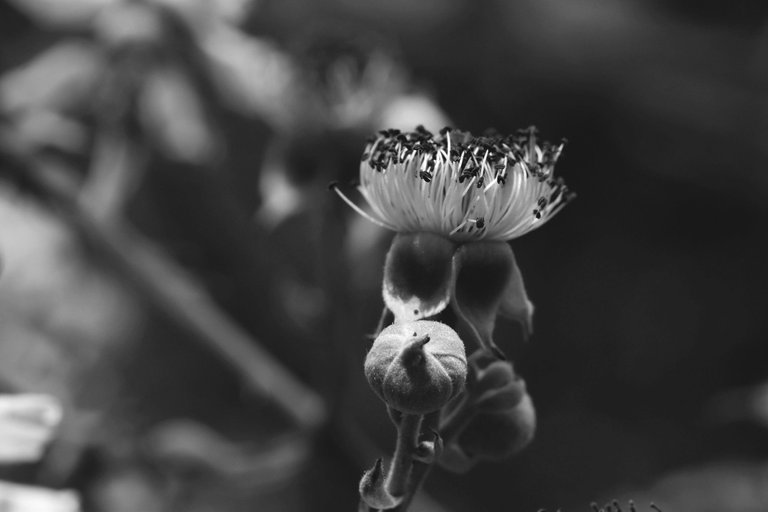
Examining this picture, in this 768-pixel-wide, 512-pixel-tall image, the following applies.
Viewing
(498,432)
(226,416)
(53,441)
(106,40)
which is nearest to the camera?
(498,432)

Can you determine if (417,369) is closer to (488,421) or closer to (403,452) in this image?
(403,452)

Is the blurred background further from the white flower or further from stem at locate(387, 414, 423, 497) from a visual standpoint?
stem at locate(387, 414, 423, 497)

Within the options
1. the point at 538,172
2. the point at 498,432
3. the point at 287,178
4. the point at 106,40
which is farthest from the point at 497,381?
the point at 106,40

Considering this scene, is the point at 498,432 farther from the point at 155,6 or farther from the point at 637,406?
the point at 637,406

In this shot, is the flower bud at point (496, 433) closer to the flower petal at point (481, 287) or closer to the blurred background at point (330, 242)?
the flower petal at point (481, 287)

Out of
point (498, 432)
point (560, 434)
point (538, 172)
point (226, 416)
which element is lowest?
point (498, 432)

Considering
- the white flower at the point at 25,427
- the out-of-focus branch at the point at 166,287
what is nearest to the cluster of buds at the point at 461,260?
the white flower at the point at 25,427

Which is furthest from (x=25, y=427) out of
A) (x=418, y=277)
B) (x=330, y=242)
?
(x=418, y=277)
